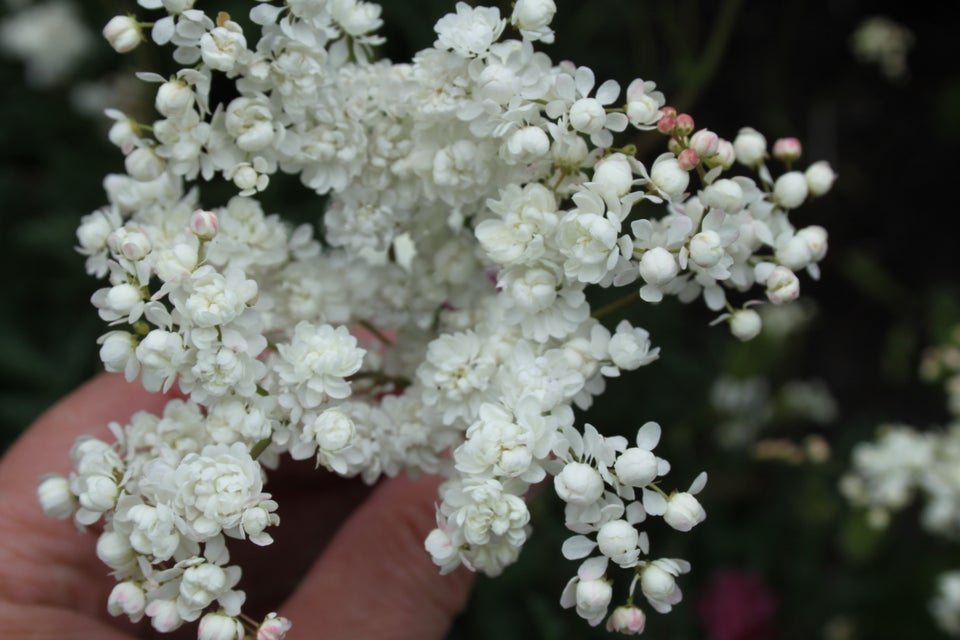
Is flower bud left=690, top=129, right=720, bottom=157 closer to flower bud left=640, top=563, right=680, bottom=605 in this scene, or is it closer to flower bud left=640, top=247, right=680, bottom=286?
flower bud left=640, top=247, right=680, bottom=286

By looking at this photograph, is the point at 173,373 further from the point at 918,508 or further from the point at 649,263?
the point at 918,508

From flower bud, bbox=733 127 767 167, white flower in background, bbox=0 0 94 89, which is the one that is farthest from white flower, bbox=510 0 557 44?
white flower in background, bbox=0 0 94 89

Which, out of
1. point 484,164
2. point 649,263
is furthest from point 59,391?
point 649,263

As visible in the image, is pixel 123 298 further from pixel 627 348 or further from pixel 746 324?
pixel 746 324

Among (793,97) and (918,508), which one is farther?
(793,97)

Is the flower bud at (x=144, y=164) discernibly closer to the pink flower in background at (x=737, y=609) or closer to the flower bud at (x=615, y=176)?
the flower bud at (x=615, y=176)

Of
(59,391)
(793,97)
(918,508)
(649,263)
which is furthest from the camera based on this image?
(793,97)

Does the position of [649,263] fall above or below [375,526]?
above
